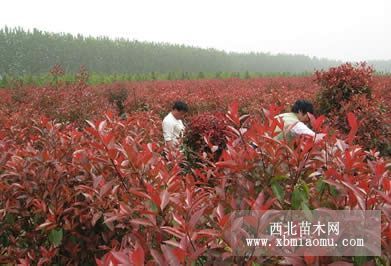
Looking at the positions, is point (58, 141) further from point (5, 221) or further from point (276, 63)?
point (276, 63)

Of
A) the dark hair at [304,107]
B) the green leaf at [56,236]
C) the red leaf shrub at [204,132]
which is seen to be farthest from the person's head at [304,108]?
the green leaf at [56,236]

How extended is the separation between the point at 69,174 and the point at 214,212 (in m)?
1.11

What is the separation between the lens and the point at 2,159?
2.57 metres

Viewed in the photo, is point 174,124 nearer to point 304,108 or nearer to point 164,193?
point 304,108

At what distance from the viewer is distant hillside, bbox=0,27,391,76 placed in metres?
39.4

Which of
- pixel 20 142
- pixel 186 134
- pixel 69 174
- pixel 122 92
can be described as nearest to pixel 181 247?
pixel 69 174

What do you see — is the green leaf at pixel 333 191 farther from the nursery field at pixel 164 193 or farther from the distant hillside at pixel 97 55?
the distant hillside at pixel 97 55

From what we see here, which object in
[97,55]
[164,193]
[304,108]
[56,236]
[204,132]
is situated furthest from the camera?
[97,55]

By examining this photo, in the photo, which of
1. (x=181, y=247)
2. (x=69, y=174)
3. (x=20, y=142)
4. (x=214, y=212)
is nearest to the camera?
(x=181, y=247)

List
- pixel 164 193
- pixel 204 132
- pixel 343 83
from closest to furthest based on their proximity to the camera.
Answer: pixel 164 193 → pixel 204 132 → pixel 343 83

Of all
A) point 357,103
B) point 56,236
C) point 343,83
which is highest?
point 343,83

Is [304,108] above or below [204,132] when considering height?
above

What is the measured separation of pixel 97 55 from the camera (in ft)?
149

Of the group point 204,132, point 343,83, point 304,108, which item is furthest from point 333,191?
point 343,83
